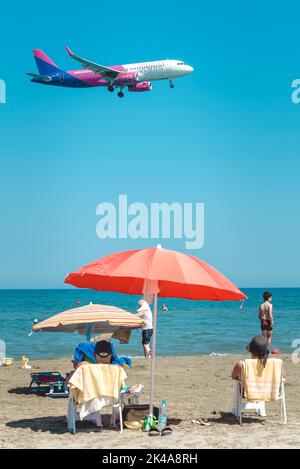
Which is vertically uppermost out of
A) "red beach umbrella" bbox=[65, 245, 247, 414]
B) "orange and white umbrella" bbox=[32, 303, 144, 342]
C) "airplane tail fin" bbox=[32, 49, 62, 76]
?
"airplane tail fin" bbox=[32, 49, 62, 76]

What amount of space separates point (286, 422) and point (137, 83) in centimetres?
2730

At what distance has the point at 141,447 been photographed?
6.56 metres

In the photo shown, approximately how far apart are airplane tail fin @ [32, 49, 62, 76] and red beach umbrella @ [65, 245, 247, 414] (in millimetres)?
34103

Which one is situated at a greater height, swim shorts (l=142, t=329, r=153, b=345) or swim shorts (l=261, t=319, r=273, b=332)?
swim shorts (l=261, t=319, r=273, b=332)

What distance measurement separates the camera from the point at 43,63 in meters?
42.1

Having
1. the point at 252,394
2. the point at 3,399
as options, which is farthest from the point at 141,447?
the point at 3,399

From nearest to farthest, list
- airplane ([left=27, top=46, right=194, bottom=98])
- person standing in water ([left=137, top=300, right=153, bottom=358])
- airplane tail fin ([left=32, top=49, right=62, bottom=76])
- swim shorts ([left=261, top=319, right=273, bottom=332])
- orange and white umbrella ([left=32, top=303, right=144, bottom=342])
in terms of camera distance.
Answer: orange and white umbrella ([left=32, top=303, right=144, bottom=342])
swim shorts ([left=261, top=319, right=273, bottom=332])
person standing in water ([left=137, top=300, right=153, bottom=358])
airplane ([left=27, top=46, right=194, bottom=98])
airplane tail fin ([left=32, top=49, right=62, bottom=76])

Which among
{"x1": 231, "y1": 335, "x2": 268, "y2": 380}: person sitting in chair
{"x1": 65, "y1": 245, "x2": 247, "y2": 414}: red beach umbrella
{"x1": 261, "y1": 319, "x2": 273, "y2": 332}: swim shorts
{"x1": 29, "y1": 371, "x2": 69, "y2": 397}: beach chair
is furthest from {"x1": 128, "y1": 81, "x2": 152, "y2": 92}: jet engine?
{"x1": 231, "y1": 335, "x2": 268, "y2": 380}: person sitting in chair

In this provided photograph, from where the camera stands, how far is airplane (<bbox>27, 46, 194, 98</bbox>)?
32.9 meters

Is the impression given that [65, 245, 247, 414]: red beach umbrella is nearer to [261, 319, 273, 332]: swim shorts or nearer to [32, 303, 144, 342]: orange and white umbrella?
[32, 303, 144, 342]: orange and white umbrella

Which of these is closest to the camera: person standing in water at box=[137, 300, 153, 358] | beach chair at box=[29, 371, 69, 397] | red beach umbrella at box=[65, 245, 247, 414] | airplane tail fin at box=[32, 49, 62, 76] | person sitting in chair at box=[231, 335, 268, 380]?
red beach umbrella at box=[65, 245, 247, 414]

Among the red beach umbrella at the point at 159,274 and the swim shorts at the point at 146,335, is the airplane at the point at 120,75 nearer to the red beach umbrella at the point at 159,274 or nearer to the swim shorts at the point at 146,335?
the swim shorts at the point at 146,335

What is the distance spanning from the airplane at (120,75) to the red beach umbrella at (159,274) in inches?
1000
